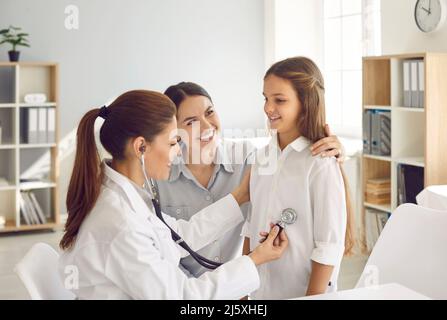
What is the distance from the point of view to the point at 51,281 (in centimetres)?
162

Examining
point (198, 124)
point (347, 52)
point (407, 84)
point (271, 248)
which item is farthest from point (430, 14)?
point (271, 248)

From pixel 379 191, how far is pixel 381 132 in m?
0.39

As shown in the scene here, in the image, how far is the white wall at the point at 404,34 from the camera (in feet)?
13.2

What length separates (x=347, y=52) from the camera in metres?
5.44

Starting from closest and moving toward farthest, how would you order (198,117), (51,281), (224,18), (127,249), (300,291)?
(127,249)
(51,281)
(300,291)
(198,117)
(224,18)

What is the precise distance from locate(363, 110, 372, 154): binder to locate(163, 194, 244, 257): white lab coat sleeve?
8.10 ft

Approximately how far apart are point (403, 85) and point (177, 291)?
301 centimetres

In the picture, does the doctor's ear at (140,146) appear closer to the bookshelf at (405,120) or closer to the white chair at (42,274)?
the white chair at (42,274)

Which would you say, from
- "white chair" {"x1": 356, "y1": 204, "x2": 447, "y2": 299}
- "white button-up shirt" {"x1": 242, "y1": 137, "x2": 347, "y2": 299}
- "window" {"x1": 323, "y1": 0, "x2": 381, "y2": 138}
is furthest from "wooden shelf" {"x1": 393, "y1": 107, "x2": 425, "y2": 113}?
"white button-up shirt" {"x1": 242, "y1": 137, "x2": 347, "y2": 299}

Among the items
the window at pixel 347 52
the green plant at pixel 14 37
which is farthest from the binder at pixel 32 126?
the window at pixel 347 52

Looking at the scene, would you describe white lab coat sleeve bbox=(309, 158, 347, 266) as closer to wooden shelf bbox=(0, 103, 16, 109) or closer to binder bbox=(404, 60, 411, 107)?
binder bbox=(404, 60, 411, 107)

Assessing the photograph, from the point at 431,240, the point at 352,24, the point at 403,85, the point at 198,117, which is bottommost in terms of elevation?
the point at 431,240
